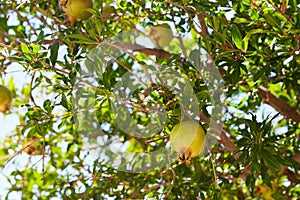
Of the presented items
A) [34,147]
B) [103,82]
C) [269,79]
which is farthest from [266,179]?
[34,147]

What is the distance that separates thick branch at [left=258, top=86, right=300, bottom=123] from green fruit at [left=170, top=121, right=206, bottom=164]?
29.6 inches

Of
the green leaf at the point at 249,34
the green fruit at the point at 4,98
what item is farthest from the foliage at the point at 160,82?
the green fruit at the point at 4,98

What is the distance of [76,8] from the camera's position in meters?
1.83

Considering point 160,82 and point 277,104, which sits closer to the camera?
point 160,82

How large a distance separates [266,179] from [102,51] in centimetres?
61

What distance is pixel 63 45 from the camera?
193 centimetres

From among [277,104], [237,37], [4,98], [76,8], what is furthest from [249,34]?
[4,98]

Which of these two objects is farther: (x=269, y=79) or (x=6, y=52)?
(x=269, y=79)

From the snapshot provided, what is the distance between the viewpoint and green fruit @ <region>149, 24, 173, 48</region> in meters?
2.09

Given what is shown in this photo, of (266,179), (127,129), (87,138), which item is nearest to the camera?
(266,179)

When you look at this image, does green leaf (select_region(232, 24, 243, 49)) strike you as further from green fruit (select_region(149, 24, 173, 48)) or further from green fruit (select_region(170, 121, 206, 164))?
green fruit (select_region(149, 24, 173, 48))

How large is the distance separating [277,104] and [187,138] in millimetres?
888

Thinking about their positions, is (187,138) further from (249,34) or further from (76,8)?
(76,8)

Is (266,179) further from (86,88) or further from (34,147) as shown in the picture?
(34,147)
